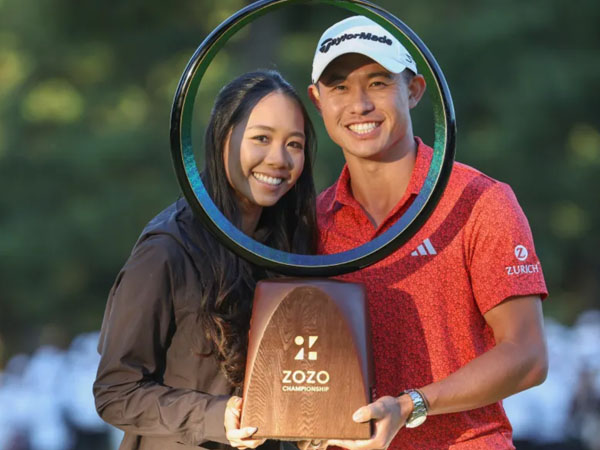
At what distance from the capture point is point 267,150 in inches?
140

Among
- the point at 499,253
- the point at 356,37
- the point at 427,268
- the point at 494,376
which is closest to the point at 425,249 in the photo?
the point at 427,268

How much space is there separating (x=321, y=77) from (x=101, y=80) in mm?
12299

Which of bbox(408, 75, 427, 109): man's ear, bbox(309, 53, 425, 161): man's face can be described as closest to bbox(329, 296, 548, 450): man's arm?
bbox(309, 53, 425, 161): man's face

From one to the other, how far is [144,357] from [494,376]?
969mm

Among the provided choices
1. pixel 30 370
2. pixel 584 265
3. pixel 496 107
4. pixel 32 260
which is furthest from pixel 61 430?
pixel 584 265

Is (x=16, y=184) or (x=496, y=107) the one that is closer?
(x=496, y=107)


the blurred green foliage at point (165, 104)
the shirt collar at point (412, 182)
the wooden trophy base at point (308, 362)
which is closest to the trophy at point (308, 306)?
the wooden trophy base at point (308, 362)

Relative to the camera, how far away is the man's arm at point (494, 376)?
3.17 m

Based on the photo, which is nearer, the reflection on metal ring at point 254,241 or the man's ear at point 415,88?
the reflection on metal ring at point 254,241

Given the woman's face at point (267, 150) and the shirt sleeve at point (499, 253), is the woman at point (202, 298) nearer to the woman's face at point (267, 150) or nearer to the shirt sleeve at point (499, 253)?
the woman's face at point (267, 150)

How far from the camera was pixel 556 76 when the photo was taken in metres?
14.4

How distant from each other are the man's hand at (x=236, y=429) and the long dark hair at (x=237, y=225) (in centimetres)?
20

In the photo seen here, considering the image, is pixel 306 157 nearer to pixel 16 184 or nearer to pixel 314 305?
pixel 314 305

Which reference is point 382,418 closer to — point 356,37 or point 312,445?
point 312,445
